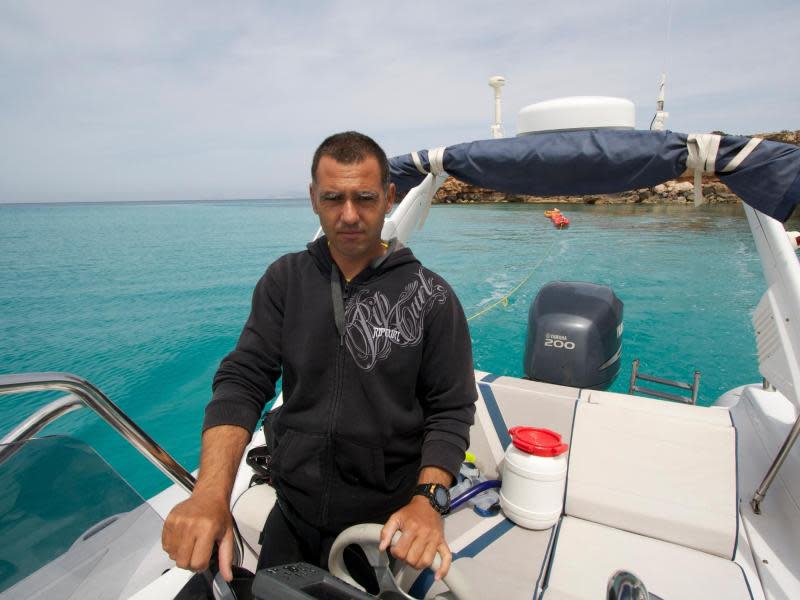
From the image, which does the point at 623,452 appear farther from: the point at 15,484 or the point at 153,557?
the point at 15,484

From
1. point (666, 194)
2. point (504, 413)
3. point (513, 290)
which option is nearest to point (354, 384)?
point (504, 413)

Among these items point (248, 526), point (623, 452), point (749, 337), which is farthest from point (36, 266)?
point (749, 337)

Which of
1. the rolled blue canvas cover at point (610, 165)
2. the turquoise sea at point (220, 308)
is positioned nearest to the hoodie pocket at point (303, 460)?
the rolled blue canvas cover at point (610, 165)

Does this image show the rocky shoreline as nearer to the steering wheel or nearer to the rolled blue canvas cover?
the rolled blue canvas cover

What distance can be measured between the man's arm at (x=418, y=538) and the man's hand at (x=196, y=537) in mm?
336

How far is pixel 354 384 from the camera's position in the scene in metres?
1.26

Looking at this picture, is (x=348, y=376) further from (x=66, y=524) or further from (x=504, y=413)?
(x=504, y=413)

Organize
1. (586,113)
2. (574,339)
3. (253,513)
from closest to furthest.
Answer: (253,513)
(586,113)
(574,339)

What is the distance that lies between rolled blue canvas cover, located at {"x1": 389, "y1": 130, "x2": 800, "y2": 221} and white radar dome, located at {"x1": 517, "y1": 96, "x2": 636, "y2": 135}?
15.6 inches

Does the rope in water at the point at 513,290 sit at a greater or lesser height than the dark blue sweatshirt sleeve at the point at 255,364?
lesser

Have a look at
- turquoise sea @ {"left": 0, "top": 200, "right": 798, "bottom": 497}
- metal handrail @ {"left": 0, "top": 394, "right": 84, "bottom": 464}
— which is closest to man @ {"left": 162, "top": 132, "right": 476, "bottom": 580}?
metal handrail @ {"left": 0, "top": 394, "right": 84, "bottom": 464}

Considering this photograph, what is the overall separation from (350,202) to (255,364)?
0.55 meters

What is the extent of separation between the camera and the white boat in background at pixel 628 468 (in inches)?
57.9

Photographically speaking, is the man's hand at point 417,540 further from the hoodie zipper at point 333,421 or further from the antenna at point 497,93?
the antenna at point 497,93
